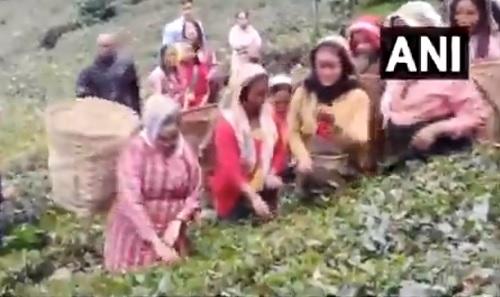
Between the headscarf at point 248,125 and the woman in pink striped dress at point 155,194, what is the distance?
22.1 inches

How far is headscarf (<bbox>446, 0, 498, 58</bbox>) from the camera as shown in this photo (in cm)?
802

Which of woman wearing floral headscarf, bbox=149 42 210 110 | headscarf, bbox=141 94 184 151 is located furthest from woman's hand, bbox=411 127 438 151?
woman wearing floral headscarf, bbox=149 42 210 110

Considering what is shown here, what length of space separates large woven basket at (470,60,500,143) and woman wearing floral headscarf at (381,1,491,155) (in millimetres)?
89

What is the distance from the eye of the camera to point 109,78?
378 inches

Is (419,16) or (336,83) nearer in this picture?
(336,83)

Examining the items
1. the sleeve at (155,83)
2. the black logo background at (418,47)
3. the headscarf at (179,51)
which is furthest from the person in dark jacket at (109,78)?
the black logo background at (418,47)

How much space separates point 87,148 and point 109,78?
4.25 ft

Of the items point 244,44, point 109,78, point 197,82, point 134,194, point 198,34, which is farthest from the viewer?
point 244,44

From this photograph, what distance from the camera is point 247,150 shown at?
295 inches

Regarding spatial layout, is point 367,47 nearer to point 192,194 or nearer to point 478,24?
point 478,24

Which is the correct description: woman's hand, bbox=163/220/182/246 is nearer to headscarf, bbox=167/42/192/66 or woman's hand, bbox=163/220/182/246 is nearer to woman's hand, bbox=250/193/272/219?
woman's hand, bbox=250/193/272/219

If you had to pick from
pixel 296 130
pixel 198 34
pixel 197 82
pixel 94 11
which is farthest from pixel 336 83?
pixel 94 11

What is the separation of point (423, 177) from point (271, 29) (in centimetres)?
838

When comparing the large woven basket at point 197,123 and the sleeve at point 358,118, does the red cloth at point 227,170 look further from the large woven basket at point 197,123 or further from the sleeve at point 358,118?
the large woven basket at point 197,123
